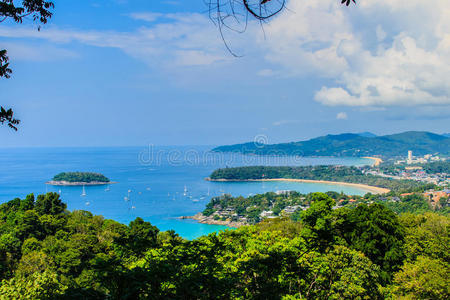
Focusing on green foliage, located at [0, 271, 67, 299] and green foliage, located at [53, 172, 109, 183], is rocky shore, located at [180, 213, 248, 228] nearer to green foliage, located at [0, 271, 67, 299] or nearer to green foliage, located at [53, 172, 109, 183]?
green foliage, located at [0, 271, 67, 299]

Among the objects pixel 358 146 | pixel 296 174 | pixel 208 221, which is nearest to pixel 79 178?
pixel 208 221

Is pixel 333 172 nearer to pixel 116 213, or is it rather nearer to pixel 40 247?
pixel 116 213

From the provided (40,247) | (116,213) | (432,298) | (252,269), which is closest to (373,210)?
(432,298)

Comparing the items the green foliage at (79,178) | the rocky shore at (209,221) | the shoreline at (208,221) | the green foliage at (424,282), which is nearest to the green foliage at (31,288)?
the green foliage at (424,282)

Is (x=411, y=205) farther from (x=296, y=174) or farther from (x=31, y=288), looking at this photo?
(x=296, y=174)

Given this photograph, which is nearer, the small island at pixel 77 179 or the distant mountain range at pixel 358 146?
the small island at pixel 77 179

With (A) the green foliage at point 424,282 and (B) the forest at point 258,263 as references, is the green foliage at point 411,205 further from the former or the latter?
(A) the green foliage at point 424,282
